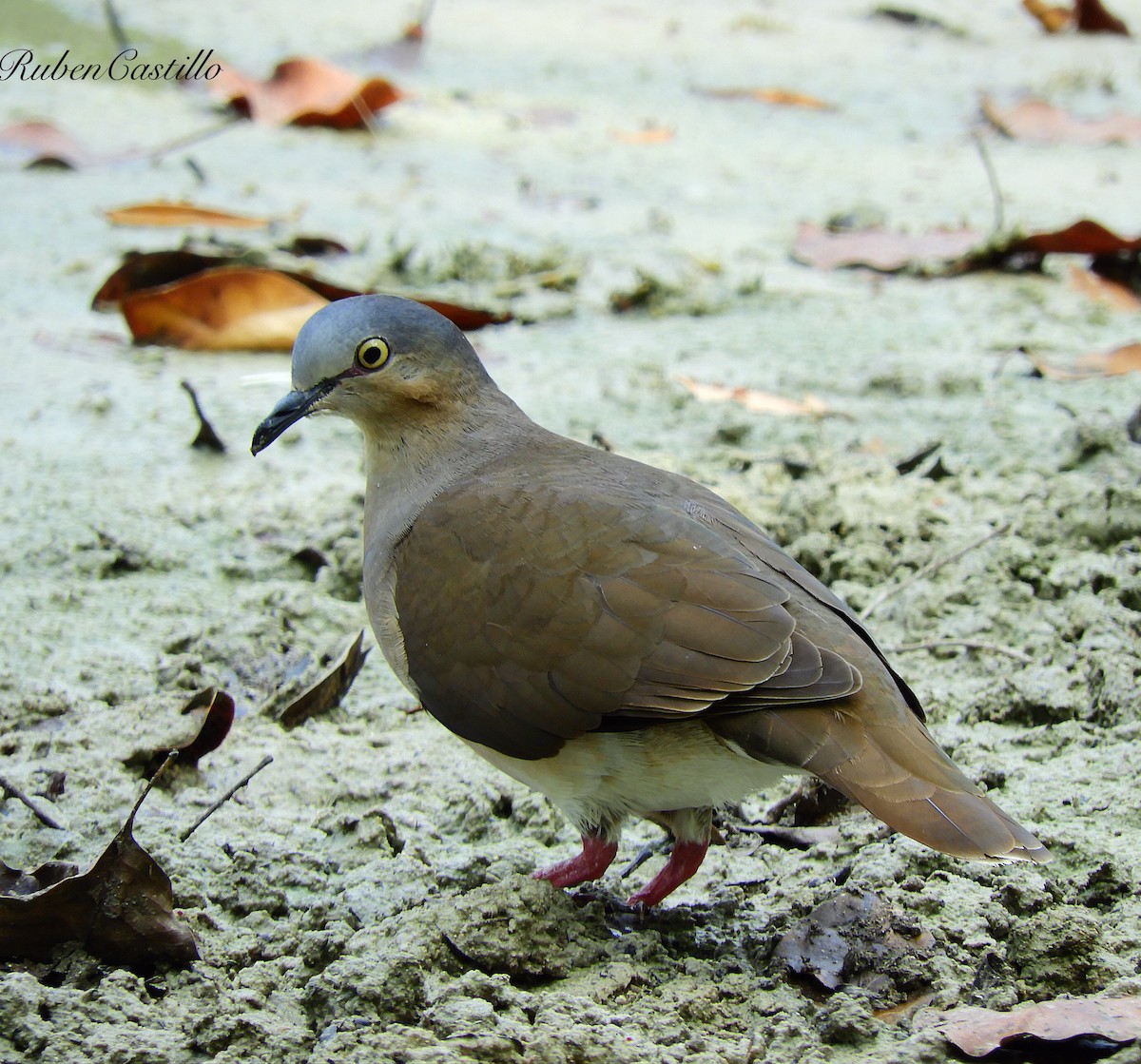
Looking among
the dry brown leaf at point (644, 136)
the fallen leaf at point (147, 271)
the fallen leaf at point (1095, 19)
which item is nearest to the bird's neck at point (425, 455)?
the fallen leaf at point (147, 271)

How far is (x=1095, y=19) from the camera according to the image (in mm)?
10227

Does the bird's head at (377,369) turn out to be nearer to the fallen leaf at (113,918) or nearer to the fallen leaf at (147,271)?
the fallen leaf at (113,918)

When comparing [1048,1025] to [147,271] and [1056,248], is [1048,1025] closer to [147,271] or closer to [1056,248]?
[147,271]

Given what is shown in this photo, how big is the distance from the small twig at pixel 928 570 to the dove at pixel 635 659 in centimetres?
76

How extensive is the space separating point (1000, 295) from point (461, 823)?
385 centimetres

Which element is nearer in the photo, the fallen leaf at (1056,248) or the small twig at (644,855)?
the small twig at (644,855)

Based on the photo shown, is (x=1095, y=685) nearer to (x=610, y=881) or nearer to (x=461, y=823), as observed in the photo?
(x=610, y=881)

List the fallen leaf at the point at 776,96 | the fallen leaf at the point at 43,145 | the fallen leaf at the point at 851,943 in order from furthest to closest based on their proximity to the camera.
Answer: the fallen leaf at the point at 776,96
the fallen leaf at the point at 43,145
the fallen leaf at the point at 851,943

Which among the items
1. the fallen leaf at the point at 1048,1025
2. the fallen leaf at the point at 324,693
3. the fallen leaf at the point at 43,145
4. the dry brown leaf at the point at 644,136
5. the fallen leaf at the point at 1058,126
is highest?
the fallen leaf at the point at 43,145

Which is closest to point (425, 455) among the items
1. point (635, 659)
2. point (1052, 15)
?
point (635, 659)

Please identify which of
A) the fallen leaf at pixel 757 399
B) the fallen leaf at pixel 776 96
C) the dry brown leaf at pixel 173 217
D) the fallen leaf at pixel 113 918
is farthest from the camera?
the fallen leaf at pixel 776 96

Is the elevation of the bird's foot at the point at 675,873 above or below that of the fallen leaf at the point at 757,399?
above

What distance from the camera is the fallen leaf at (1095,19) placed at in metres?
10.1

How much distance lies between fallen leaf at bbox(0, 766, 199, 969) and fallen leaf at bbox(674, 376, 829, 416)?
3018 mm
